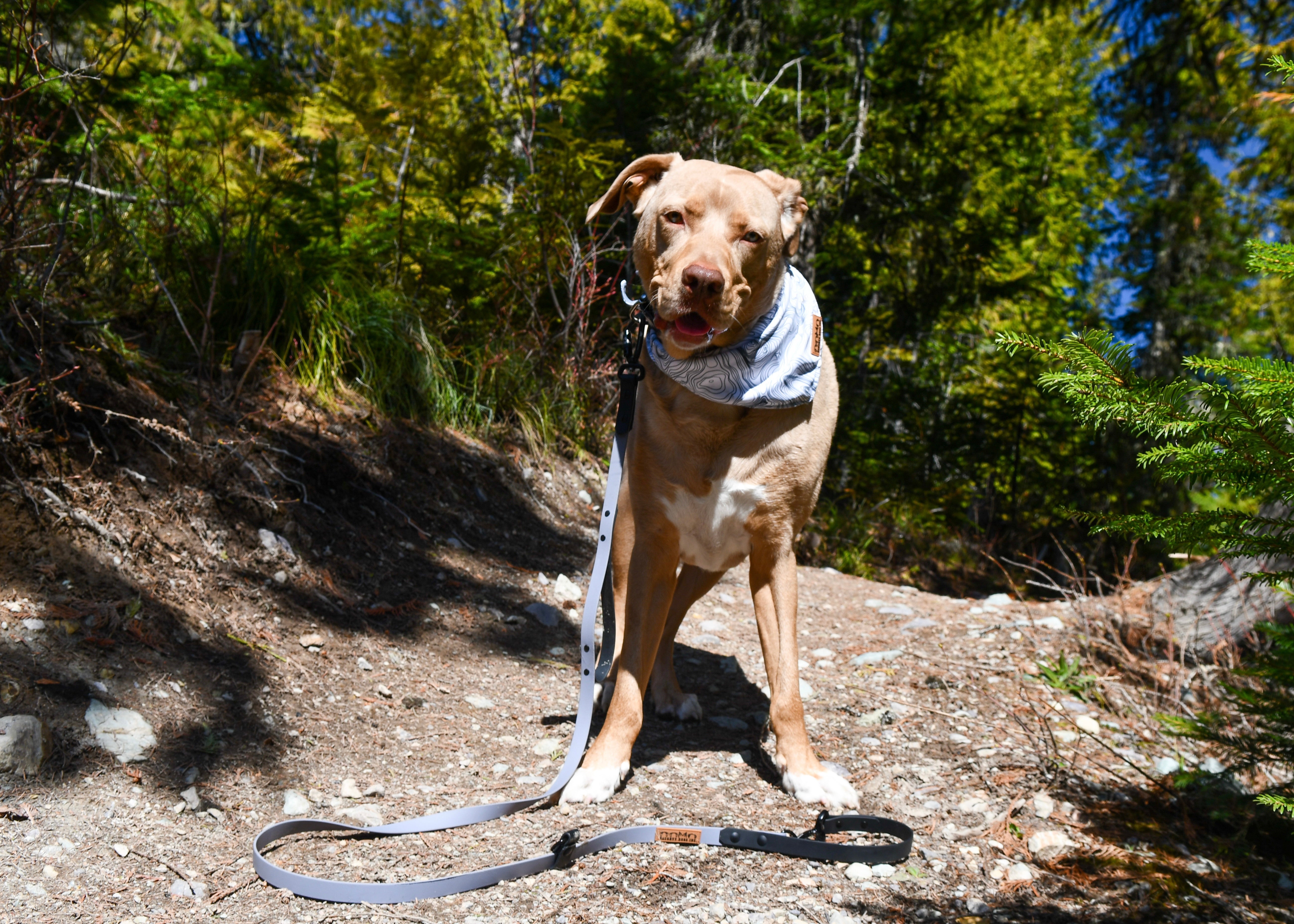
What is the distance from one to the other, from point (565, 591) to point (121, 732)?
2.45 m

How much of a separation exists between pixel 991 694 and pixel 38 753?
127 inches

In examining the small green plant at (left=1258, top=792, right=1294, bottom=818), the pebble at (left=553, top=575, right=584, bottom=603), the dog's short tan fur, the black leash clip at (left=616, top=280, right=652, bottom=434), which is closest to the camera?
the small green plant at (left=1258, top=792, right=1294, bottom=818)

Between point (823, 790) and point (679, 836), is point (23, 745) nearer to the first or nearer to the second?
point (679, 836)

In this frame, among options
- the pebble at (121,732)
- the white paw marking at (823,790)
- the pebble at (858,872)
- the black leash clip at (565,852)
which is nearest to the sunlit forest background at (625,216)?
the pebble at (121,732)

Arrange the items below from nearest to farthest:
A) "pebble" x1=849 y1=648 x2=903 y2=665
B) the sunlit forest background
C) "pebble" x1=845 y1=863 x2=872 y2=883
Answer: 1. "pebble" x1=845 y1=863 x2=872 y2=883
2. "pebble" x1=849 y1=648 x2=903 y2=665
3. the sunlit forest background

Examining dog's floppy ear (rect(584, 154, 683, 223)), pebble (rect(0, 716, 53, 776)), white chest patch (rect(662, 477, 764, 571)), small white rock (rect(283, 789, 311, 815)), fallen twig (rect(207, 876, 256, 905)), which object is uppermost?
dog's floppy ear (rect(584, 154, 683, 223))

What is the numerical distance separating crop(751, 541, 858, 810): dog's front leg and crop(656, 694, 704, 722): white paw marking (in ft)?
1.96

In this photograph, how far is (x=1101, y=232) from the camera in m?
13.0

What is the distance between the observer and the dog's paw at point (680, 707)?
3.17 metres

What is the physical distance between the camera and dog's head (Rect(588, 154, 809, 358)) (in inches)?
88.9

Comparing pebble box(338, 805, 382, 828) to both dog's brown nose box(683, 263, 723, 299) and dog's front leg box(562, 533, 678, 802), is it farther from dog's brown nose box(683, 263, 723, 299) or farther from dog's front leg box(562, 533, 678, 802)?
dog's brown nose box(683, 263, 723, 299)

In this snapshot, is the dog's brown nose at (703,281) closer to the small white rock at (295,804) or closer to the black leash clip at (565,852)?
the black leash clip at (565,852)

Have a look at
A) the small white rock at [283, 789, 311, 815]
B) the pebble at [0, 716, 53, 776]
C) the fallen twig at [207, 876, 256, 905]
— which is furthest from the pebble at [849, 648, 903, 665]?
the pebble at [0, 716, 53, 776]

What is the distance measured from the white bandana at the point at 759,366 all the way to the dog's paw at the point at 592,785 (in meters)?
1.18
